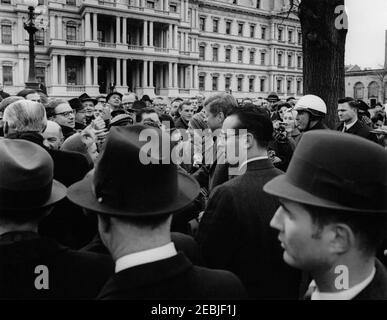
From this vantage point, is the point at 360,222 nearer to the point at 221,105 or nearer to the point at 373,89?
the point at 221,105

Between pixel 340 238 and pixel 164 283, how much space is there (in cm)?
66

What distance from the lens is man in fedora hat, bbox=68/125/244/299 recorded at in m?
1.64

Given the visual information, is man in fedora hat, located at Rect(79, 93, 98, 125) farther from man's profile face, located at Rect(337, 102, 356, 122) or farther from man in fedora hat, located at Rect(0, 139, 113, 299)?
man in fedora hat, located at Rect(0, 139, 113, 299)

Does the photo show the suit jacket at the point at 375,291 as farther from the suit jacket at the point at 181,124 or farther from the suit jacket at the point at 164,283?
the suit jacket at the point at 181,124

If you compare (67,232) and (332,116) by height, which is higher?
(332,116)

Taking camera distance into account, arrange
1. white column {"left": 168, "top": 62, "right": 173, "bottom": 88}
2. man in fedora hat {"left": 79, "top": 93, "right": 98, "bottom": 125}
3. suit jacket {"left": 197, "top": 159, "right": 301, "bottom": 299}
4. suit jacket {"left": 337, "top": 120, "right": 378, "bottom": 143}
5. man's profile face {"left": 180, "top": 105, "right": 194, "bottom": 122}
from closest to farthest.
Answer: suit jacket {"left": 197, "top": 159, "right": 301, "bottom": 299}, suit jacket {"left": 337, "top": 120, "right": 378, "bottom": 143}, man's profile face {"left": 180, "top": 105, "right": 194, "bottom": 122}, man in fedora hat {"left": 79, "top": 93, "right": 98, "bottom": 125}, white column {"left": 168, "top": 62, "right": 173, "bottom": 88}

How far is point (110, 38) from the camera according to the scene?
49188 millimetres

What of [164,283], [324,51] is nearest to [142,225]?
[164,283]

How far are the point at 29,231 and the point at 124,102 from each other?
9407 millimetres

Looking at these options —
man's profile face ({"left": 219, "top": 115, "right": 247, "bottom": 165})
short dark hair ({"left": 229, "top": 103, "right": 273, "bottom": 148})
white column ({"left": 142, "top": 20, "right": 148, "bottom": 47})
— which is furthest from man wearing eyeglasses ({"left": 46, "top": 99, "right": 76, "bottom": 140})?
white column ({"left": 142, "top": 20, "right": 148, "bottom": 47})

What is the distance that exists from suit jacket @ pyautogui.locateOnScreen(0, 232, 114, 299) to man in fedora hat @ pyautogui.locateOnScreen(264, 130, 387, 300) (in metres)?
0.92
